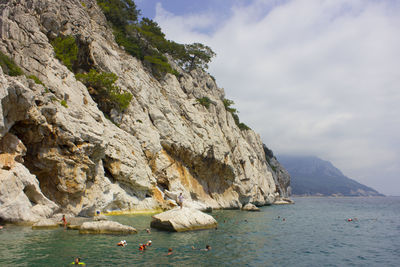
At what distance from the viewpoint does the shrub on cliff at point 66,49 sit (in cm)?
3753

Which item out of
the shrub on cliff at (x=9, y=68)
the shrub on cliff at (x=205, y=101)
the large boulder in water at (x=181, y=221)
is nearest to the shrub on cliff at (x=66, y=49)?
the shrub on cliff at (x=9, y=68)

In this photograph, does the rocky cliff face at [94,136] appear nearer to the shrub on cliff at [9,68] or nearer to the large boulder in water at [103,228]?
the shrub on cliff at [9,68]

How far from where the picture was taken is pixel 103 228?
66.7ft

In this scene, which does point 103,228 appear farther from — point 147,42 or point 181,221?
point 147,42

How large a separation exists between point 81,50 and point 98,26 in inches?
466

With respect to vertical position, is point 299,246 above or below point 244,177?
below

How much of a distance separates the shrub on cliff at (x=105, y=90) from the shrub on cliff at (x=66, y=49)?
2.65m

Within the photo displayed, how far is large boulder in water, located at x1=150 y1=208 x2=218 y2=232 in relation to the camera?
2305 cm

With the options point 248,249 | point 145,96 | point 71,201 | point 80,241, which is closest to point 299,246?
point 248,249

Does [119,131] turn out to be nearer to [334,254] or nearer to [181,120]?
[181,120]

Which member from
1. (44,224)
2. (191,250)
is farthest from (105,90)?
(191,250)

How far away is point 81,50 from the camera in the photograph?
43.2 metres

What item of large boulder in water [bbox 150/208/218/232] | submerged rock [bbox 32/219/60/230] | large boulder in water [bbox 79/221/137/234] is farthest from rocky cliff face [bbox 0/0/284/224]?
large boulder in water [bbox 150/208/218/232]

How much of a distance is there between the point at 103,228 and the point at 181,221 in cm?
658
